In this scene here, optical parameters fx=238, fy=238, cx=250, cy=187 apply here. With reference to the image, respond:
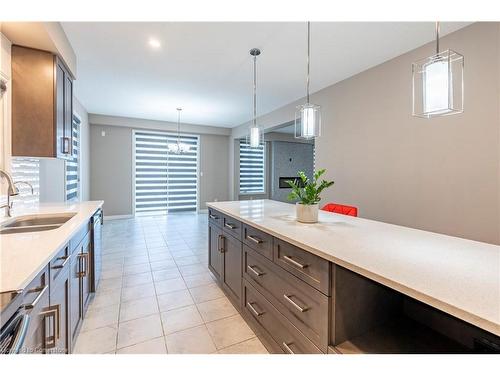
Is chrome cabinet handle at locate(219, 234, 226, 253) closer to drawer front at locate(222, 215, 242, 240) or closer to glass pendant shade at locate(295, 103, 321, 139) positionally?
drawer front at locate(222, 215, 242, 240)

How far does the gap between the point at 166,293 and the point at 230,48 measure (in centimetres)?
280

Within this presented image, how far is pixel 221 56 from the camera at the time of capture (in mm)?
2912

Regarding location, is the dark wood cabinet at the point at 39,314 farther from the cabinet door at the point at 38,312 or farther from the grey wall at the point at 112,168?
the grey wall at the point at 112,168

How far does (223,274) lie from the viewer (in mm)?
2393

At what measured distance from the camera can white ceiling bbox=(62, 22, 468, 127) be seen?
235 cm

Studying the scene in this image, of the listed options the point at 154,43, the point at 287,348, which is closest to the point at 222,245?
the point at 287,348

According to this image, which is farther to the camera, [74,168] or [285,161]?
[285,161]

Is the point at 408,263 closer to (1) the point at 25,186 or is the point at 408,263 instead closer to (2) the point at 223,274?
(2) the point at 223,274

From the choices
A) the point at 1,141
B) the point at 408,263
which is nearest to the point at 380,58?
the point at 408,263

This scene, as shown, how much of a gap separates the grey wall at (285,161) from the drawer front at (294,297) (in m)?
6.30

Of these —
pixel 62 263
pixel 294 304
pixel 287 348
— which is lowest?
pixel 287 348

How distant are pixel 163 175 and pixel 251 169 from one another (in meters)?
2.75

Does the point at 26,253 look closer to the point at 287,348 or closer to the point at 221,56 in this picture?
the point at 287,348

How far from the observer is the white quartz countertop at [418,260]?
→ 71 centimetres
